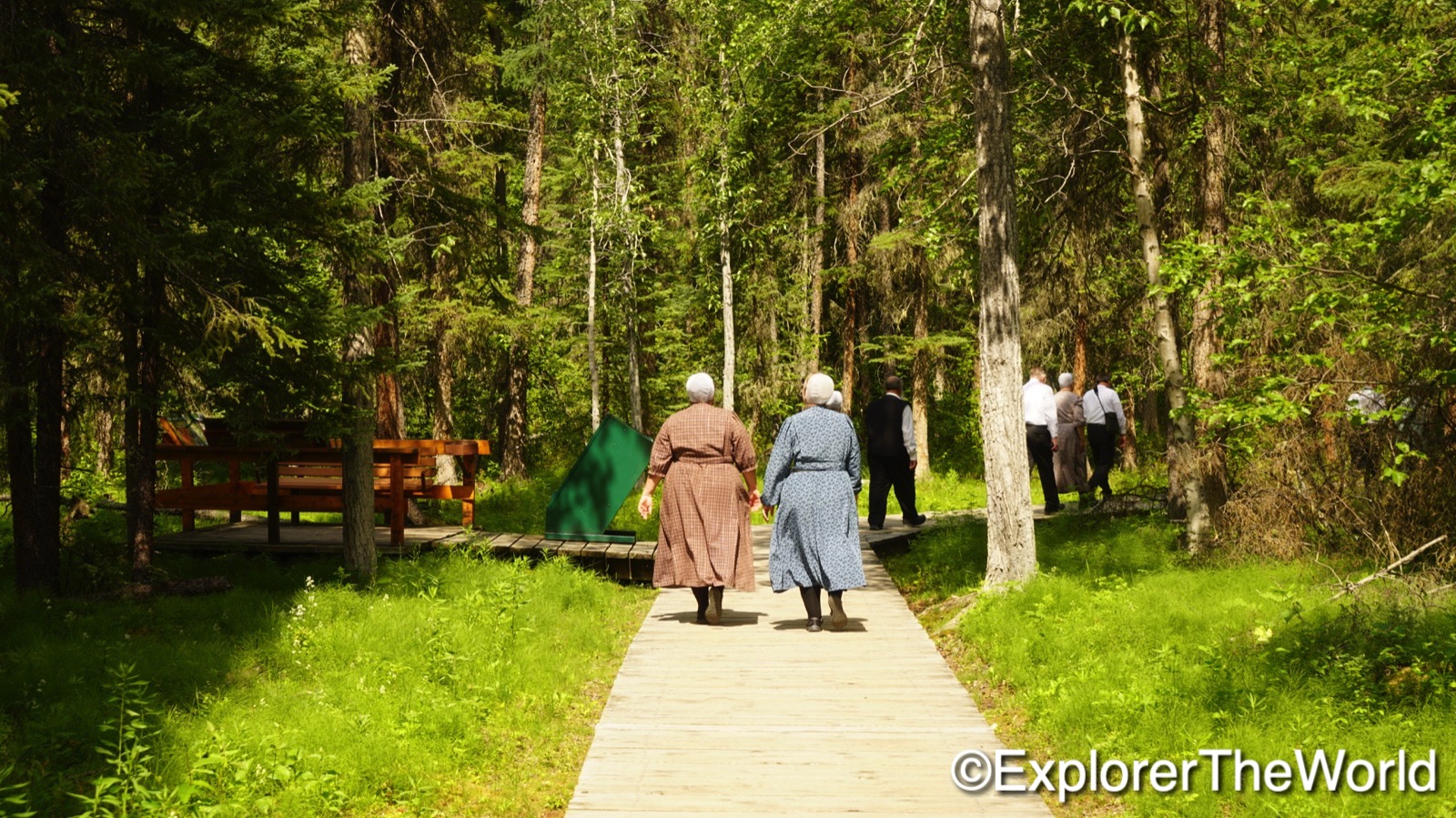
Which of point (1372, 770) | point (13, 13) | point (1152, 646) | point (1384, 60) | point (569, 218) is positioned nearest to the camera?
point (1372, 770)

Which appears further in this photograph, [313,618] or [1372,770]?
[313,618]

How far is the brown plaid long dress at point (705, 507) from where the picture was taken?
31.9ft

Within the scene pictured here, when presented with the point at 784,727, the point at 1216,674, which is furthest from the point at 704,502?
the point at 1216,674

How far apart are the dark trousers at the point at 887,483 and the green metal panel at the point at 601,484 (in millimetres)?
3590

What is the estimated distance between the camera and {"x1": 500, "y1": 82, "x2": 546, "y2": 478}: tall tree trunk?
2414 centimetres

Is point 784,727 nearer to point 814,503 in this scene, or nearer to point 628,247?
point 814,503

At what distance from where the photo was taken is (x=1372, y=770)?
5367 millimetres

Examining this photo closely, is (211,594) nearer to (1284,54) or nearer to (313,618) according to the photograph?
(313,618)

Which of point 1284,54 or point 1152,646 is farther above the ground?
point 1284,54

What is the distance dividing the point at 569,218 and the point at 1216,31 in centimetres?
1760

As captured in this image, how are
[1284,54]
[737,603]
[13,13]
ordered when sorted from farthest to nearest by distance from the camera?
[1284,54], [737,603], [13,13]

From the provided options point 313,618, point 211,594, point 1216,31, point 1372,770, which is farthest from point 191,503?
point 1216,31

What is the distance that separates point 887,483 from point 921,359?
31.6ft

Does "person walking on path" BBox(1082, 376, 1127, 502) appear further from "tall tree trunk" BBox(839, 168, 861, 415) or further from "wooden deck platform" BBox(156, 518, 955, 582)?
"tall tree trunk" BBox(839, 168, 861, 415)
